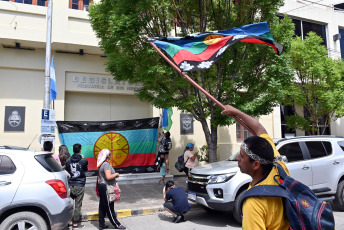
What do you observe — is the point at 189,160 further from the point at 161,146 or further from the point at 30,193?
the point at 30,193

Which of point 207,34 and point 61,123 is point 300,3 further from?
point 61,123

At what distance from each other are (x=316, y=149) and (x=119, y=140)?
7.36 metres

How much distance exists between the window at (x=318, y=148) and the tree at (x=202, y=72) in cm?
157

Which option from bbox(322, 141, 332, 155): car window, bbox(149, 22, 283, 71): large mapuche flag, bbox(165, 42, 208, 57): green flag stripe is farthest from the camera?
bbox(322, 141, 332, 155): car window

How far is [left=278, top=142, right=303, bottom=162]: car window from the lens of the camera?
6.50m

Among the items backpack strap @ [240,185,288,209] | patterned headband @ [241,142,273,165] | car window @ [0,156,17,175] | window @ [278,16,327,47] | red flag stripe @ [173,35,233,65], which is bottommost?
car window @ [0,156,17,175]

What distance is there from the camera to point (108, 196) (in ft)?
18.2

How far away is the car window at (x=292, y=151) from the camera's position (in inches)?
256

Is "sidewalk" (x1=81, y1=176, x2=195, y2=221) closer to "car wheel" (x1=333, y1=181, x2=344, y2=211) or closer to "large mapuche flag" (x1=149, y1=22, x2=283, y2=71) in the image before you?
"large mapuche flag" (x1=149, y1=22, x2=283, y2=71)

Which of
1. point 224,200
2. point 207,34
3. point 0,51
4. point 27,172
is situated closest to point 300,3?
point 207,34

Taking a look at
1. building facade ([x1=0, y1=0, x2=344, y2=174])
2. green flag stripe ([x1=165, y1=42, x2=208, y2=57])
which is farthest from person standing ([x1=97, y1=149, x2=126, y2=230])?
building facade ([x1=0, y1=0, x2=344, y2=174])

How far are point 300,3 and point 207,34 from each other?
14.2 m

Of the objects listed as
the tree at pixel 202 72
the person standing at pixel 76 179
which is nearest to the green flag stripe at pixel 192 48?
the tree at pixel 202 72

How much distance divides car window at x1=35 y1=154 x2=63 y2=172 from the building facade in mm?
6088
